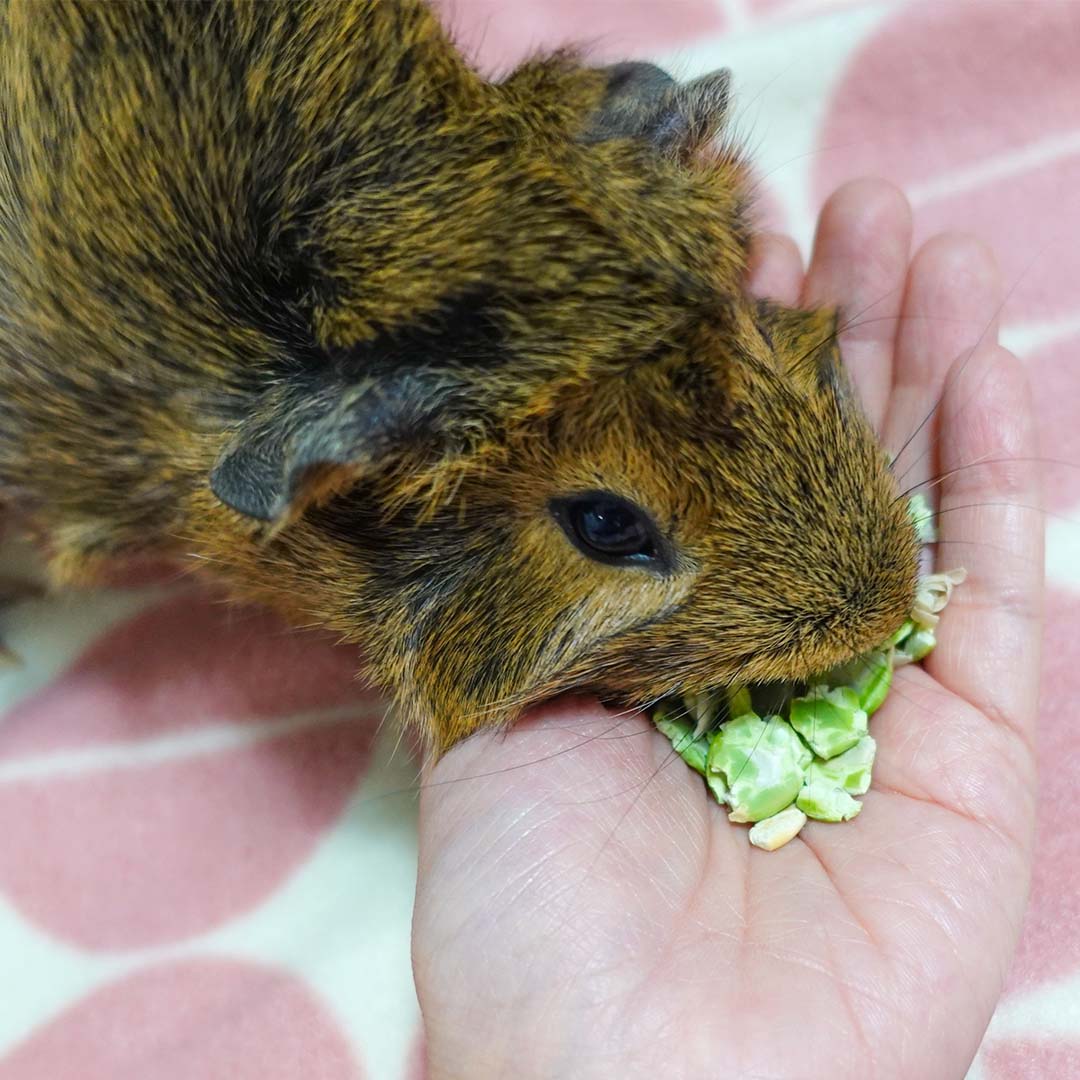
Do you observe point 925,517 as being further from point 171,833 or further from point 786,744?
point 171,833

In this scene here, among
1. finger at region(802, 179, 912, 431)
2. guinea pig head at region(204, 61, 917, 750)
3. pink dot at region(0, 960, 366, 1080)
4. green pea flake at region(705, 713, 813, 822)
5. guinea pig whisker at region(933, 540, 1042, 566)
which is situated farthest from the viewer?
→ finger at region(802, 179, 912, 431)

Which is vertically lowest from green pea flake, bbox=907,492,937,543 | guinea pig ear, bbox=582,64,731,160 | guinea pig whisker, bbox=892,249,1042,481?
green pea flake, bbox=907,492,937,543

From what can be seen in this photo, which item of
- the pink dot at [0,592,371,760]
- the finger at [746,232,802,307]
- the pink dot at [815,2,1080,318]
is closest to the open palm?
the finger at [746,232,802,307]

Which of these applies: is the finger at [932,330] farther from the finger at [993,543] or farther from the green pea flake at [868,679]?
the green pea flake at [868,679]

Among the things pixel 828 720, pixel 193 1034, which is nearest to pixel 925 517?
pixel 828 720

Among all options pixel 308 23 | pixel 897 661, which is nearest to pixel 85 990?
pixel 897 661

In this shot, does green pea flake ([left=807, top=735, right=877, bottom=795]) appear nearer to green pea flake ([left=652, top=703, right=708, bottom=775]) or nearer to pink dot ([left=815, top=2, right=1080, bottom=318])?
green pea flake ([left=652, top=703, right=708, bottom=775])

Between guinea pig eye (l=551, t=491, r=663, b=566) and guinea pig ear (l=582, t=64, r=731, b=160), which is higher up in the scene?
guinea pig ear (l=582, t=64, r=731, b=160)
